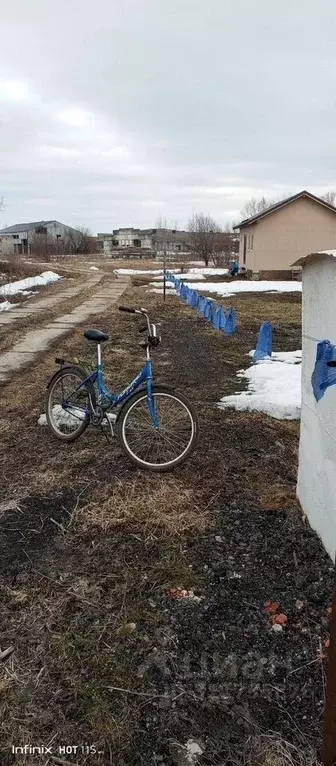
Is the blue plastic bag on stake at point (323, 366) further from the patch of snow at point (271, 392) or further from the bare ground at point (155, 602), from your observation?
the patch of snow at point (271, 392)

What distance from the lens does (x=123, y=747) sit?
1727 millimetres

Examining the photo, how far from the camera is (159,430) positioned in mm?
3826

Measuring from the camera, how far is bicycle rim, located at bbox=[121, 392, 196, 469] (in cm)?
371

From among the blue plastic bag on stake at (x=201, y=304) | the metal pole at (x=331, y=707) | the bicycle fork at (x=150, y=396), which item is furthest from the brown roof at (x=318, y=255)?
the blue plastic bag on stake at (x=201, y=304)

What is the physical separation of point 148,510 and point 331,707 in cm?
182

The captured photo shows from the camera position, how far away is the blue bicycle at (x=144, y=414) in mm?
3697

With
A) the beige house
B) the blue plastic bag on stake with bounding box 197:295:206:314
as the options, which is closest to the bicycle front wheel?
the blue plastic bag on stake with bounding box 197:295:206:314

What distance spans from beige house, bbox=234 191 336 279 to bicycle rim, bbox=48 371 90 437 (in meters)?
24.9

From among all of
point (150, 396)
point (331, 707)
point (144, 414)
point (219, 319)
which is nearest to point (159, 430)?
point (144, 414)

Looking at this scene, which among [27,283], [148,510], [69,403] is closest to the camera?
[148,510]

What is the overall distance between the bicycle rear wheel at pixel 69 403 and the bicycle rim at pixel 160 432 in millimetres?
497

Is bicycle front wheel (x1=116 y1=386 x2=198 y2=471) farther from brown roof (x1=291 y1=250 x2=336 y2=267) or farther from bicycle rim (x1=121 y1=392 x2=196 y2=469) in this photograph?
brown roof (x1=291 y1=250 x2=336 y2=267)

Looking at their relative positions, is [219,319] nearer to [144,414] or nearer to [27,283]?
[144,414]

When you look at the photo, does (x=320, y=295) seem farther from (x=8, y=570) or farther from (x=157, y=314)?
(x=157, y=314)
